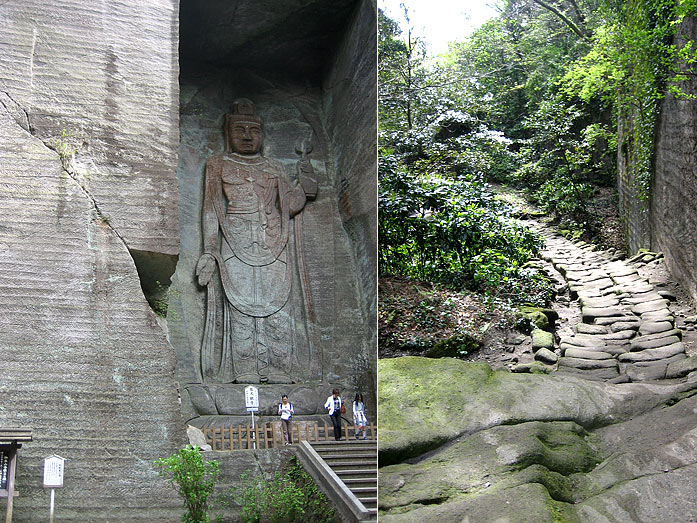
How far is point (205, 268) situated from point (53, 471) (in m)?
2.73

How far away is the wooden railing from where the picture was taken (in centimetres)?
634

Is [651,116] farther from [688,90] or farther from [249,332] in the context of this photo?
[249,332]

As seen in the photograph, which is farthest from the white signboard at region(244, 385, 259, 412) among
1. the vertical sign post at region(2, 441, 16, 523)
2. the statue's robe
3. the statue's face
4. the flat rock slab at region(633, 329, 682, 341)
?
the flat rock slab at region(633, 329, 682, 341)

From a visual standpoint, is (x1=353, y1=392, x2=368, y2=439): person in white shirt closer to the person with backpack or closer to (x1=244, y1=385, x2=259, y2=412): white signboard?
the person with backpack

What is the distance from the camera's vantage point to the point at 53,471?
4.96 m

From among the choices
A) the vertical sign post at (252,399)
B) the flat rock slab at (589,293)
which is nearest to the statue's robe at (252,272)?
the vertical sign post at (252,399)

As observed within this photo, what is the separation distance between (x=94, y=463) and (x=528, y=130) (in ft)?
11.8

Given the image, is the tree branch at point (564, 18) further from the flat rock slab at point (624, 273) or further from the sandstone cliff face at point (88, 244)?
the sandstone cliff face at point (88, 244)

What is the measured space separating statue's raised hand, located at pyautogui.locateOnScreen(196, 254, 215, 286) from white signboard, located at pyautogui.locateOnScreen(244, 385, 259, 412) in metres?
1.19

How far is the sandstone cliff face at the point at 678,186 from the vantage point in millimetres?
3096

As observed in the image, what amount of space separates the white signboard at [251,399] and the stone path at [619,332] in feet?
12.7

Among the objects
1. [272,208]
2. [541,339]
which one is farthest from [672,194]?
[272,208]

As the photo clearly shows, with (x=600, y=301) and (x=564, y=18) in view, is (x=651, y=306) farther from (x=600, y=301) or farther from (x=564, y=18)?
(x=564, y=18)

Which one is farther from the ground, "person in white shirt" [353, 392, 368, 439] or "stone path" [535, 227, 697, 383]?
"stone path" [535, 227, 697, 383]
